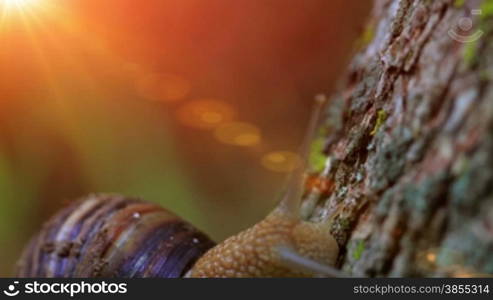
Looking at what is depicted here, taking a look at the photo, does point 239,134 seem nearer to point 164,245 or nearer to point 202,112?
point 202,112

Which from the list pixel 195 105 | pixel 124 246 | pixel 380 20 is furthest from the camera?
pixel 195 105

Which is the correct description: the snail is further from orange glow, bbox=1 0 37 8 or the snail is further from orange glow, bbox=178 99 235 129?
orange glow, bbox=1 0 37 8

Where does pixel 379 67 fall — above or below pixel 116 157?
above

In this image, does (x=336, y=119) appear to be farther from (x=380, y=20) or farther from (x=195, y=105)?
(x=195, y=105)

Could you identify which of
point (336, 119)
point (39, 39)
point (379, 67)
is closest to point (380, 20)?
point (336, 119)

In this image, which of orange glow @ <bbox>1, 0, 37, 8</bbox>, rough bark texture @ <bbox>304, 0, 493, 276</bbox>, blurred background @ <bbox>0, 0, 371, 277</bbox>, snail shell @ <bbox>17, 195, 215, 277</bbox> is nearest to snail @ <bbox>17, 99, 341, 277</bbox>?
snail shell @ <bbox>17, 195, 215, 277</bbox>

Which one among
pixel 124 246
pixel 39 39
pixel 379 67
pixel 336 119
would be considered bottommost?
pixel 124 246

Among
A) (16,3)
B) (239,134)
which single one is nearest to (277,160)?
(239,134)
